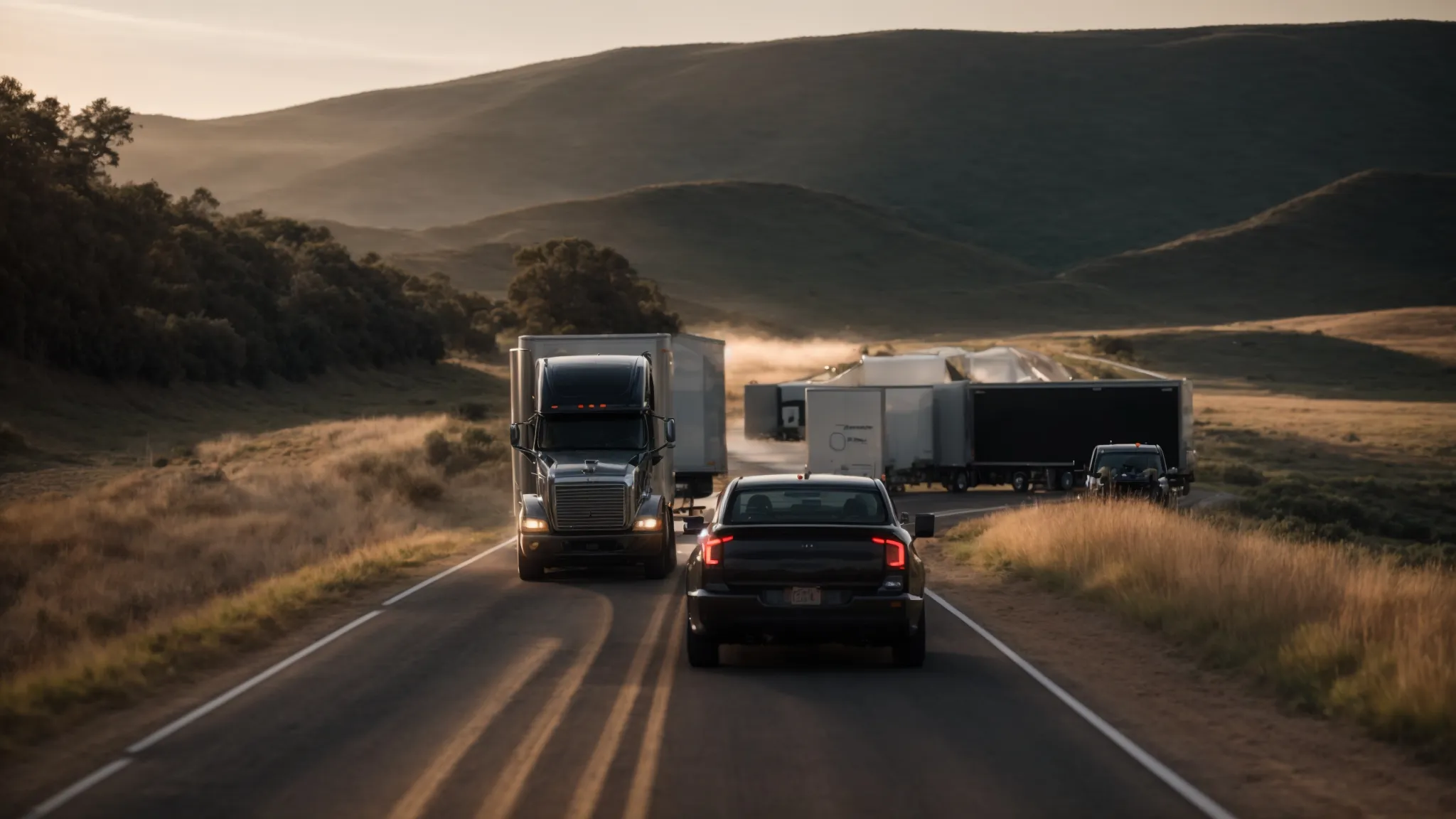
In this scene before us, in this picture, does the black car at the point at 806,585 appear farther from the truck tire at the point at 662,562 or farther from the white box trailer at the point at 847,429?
the white box trailer at the point at 847,429

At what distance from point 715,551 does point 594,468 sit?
374 inches

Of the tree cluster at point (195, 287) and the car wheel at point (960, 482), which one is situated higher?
the tree cluster at point (195, 287)

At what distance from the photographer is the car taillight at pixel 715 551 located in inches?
572

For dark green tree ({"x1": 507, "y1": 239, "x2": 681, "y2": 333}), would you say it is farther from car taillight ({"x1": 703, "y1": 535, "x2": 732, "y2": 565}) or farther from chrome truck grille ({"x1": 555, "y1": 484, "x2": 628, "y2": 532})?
car taillight ({"x1": 703, "y1": 535, "x2": 732, "y2": 565})

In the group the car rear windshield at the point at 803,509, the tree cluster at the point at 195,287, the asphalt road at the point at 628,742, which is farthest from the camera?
the tree cluster at the point at 195,287

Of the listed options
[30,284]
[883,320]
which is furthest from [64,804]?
[883,320]

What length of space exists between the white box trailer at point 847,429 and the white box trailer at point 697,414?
1133cm

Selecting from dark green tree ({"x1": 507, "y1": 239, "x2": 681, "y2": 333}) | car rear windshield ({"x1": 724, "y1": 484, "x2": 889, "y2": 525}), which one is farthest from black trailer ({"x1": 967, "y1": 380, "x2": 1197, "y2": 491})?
dark green tree ({"x1": 507, "y1": 239, "x2": 681, "y2": 333})

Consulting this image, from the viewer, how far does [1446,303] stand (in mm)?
187000

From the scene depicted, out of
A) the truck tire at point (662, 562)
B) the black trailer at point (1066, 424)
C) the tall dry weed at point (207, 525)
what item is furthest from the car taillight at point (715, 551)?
the black trailer at point (1066, 424)

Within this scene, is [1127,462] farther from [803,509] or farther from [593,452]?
[803,509]

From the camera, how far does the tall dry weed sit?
2355cm

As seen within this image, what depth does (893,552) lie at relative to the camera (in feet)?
47.6

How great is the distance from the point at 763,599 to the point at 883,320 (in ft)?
575
